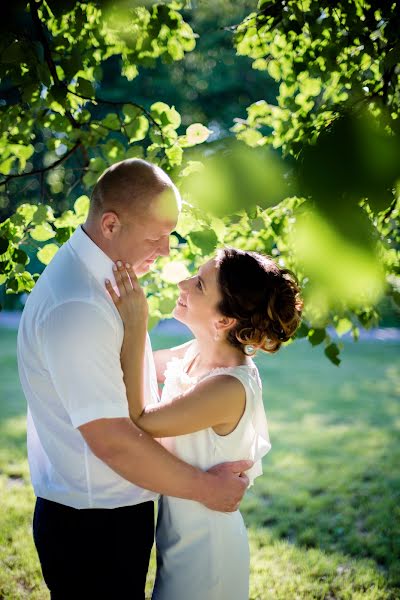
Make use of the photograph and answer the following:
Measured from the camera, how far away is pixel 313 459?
7141mm

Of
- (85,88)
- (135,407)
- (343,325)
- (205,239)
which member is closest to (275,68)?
(85,88)

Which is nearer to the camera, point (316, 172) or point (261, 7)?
point (316, 172)

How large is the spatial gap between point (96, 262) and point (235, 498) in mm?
1035

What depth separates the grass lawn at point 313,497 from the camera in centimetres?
432

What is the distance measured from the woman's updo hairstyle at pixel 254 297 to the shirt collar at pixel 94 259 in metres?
0.53

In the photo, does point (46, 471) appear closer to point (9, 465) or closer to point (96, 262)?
point (96, 262)

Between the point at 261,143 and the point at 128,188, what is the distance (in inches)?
64.3

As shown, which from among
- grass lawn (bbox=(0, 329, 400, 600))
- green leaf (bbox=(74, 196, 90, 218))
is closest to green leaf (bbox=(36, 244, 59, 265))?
green leaf (bbox=(74, 196, 90, 218))

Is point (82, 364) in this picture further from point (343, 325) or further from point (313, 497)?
point (313, 497)

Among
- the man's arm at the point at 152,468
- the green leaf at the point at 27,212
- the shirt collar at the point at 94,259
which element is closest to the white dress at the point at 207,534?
the man's arm at the point at 152,468

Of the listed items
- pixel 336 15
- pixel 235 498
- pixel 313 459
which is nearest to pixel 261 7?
pixel 336 15

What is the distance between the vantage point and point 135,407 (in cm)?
225

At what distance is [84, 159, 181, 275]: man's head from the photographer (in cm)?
232

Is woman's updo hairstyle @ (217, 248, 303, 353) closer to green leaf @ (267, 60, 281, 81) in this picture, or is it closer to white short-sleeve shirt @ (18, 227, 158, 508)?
white short-sleeve shirt @ (18, 227, 158, 508)
